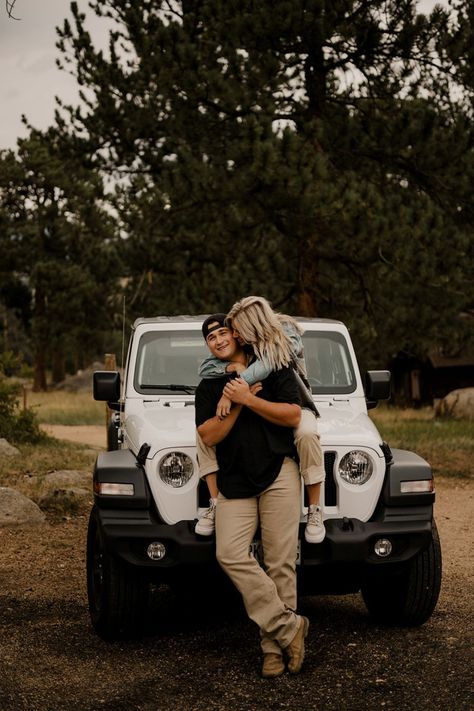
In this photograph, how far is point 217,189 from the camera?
56.6 feet

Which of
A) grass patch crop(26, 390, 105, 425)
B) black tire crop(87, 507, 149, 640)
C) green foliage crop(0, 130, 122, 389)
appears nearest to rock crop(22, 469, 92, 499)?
black tire crop(87, 507, 149, 640)

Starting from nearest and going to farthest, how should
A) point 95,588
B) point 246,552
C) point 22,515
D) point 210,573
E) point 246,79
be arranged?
1. point 246,552
2. point 210,573
3. point 95,588
4. point 22,515
5. point 246,79

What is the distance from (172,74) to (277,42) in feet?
6.05

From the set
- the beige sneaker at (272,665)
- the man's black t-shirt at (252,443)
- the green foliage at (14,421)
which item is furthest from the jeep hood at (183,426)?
the green foliage at (14,421)

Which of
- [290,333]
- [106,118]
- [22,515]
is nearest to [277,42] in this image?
[106,118]

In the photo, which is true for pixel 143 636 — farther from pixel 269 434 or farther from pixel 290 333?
pixel 290 333

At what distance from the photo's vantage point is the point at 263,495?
200 inches

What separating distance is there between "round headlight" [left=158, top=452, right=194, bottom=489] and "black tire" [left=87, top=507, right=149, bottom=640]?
0.47 m

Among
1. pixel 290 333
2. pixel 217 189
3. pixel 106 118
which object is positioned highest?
pixel 106 118

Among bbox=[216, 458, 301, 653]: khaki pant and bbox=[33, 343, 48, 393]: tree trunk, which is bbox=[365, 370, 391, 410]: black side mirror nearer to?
bbox=[216, 458, 301, 653]: khaki pant

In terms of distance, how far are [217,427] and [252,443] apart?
0.65 feet

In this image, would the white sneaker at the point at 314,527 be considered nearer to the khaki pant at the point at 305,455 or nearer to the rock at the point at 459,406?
the khaki pant at the point at 305,455

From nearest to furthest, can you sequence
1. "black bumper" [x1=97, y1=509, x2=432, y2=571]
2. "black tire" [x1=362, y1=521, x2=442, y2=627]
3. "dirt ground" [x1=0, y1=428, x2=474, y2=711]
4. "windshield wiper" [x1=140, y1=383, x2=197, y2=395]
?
1. "dirt ground" [x1=0, y1=428, x2=474, y2=711]
2. "black bumper" [x1=97, y1=509, x2=432, y2=571]
3. "black tire" [x1=362, y1=521, x2=442, y2=627]
4. "windshield wiper" [x1=140, y1=383, x2=197, y2=395]

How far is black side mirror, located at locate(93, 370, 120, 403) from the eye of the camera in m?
6.78
